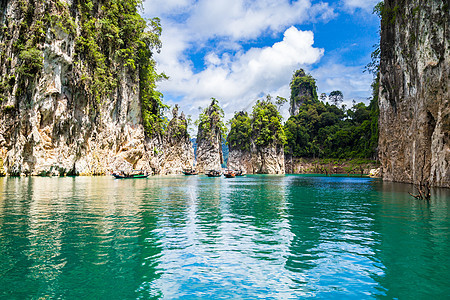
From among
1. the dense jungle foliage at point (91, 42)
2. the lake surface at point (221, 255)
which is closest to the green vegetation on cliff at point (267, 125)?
the dense jungle foliage at point (91, 42)

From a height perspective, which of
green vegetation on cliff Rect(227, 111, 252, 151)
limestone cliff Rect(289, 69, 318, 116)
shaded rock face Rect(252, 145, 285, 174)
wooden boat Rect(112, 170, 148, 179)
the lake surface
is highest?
limestone cliff Rect(289, 69, 318, 116)

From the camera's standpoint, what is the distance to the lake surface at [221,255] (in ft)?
18.1

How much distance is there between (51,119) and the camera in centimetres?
3781

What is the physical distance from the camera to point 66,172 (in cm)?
3981

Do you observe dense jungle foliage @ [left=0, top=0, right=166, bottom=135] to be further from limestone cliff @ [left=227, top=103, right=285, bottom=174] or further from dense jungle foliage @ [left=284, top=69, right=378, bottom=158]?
dense jungle foliage @ [left=284, top=69, right=378, bottom=158]

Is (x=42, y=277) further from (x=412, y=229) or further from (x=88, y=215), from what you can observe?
(x=412, y=229)

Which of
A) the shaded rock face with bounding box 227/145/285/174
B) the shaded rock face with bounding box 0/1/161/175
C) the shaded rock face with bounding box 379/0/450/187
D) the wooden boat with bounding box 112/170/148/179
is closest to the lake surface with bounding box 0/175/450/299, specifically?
the shaded rock face with bounding box 379/0/450/187

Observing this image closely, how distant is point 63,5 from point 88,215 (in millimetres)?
39099

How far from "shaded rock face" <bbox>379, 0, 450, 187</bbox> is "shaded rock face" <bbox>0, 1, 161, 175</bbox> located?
40898 millimetres

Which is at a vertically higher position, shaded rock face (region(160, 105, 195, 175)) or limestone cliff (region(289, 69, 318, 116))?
limestone cliff (region(289, 69, 318, 116))

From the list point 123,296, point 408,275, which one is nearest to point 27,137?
point 123,296

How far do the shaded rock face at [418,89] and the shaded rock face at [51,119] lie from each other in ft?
134

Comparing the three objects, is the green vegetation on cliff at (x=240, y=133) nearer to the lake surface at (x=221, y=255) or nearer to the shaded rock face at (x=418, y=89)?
the shaded rock face at (x=418, y=89)

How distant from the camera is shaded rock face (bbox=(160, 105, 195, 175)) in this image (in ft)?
285
